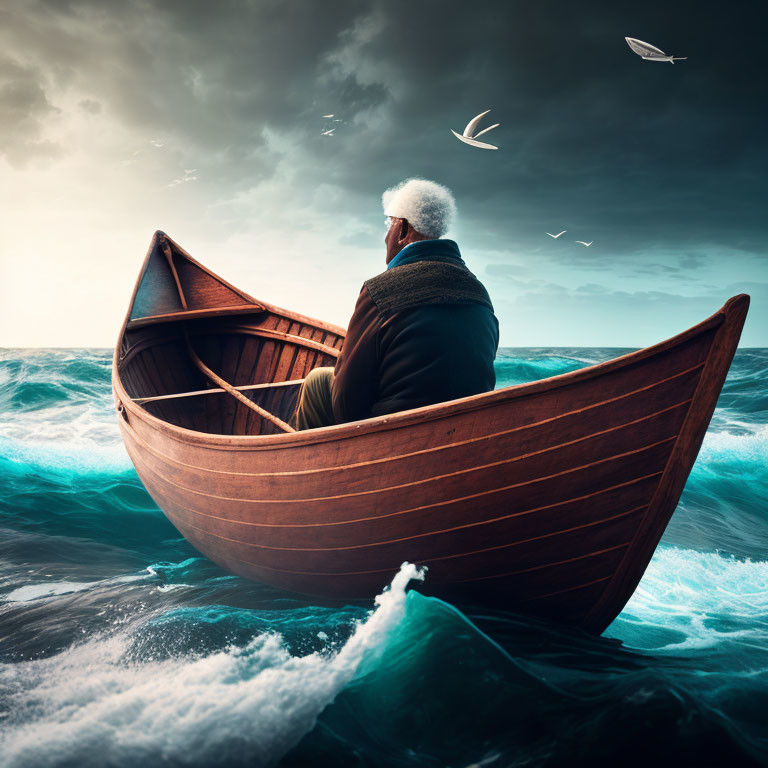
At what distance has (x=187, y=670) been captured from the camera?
71.1 inches

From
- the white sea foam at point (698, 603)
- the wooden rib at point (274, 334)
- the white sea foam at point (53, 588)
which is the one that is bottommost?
the white sea foam at point (53, 588)

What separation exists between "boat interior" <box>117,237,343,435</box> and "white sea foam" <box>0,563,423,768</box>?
7.75 feet

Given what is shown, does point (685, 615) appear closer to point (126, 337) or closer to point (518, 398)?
point (518, 398)

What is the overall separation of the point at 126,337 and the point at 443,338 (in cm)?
335

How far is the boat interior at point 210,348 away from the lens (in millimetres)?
4328

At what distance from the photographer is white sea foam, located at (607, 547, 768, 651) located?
8.63ft

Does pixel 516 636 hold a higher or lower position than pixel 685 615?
higher

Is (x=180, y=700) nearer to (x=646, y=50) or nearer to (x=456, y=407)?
(x=456, y=407)

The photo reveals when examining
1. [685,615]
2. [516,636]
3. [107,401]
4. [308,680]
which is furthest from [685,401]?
[107,401]

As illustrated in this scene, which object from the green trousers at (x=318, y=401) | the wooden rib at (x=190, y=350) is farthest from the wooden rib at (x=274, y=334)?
the green trousers at (x=318, y=401)

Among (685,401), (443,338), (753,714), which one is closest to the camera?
(685,401)

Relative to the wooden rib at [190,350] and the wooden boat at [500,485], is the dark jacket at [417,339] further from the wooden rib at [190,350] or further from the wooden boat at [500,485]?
the wooden rib at [190,350]

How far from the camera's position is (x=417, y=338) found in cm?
178

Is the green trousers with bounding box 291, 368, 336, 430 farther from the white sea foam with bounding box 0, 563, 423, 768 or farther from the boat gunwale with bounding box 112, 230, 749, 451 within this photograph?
the white sea foam with bounding box 0, 563, 423, 768
